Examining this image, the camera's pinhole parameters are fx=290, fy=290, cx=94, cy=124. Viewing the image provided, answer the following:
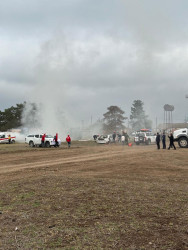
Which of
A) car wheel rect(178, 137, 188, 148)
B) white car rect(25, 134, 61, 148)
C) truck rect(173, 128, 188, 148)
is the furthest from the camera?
white car rect(25, 134, 61, 148)

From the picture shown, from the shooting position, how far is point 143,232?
4.97 meters

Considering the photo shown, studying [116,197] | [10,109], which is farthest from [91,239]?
[10,109]

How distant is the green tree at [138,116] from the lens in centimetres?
11131

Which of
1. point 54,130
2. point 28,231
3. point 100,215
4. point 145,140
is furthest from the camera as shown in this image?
point 54,130

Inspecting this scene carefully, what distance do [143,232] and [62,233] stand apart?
139cm

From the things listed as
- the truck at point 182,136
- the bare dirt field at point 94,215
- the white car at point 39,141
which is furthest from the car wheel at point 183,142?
the bare dirt field at point 94,215

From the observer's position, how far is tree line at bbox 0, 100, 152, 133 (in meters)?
88.7

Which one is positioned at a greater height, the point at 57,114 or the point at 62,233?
the point at 57,114

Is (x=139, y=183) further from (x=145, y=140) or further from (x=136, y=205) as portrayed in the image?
(x=145, y=140)

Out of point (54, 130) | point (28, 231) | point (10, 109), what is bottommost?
point (28, 231)

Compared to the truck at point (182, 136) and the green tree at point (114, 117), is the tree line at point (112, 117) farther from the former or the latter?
the truck at point (182, 136)

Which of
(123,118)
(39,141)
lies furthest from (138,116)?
(39,141)

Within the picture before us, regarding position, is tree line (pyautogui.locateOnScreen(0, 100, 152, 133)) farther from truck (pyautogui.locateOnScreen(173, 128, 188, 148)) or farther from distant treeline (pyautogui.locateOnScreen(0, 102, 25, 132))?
truck (pyautogui.locateOnScreen(173, 128, 188, 148))

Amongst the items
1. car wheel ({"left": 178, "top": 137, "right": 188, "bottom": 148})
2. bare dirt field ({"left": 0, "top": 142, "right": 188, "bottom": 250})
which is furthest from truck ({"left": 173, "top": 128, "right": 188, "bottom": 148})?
bare dirt field ({"left": 0, "top": 142, "right": 188, "bottom": 250})
